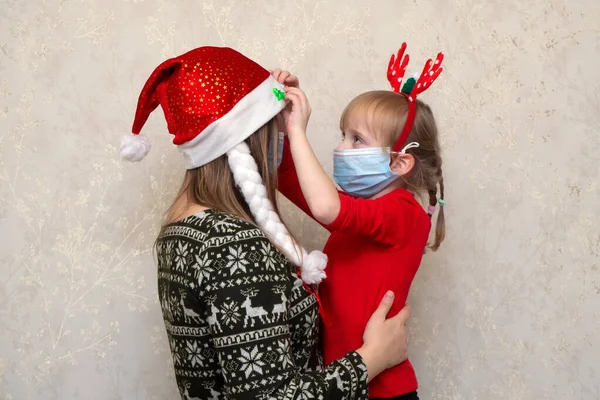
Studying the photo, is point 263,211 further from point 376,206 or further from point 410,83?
point 410,83

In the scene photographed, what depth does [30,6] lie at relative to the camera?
1965 mm

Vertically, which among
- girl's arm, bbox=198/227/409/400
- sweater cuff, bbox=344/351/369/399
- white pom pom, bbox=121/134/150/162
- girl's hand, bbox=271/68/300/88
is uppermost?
girl's hand, bbox=271/68/300/88

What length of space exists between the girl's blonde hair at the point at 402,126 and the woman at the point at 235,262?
237mm

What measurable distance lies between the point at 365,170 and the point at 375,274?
0.75ft

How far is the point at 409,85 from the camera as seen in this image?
5.35ft

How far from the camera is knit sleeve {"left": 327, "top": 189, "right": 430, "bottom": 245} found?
145 centimetres

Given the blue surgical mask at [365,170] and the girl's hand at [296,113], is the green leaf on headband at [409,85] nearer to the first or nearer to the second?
the blue surgical mask at [365,170]

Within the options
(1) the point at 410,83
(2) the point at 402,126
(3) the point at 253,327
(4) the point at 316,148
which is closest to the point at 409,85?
(1) the point at 410,83

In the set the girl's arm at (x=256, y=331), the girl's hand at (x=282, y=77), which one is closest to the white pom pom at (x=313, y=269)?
the girl's arm at (x=256, y=331)

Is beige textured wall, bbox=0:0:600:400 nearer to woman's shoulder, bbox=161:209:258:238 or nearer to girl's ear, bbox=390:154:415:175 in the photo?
girl's ear, bbox=390:154:415:175

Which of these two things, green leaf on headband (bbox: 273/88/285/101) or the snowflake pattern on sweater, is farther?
green leaf on headband (bbox: 273/88/285/101)

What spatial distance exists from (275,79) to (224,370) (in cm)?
64

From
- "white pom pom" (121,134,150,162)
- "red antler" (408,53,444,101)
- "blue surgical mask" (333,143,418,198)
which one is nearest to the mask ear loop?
"blue surgical mask" (333,143,418,198)

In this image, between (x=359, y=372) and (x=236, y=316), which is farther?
(x=359, y=372)
